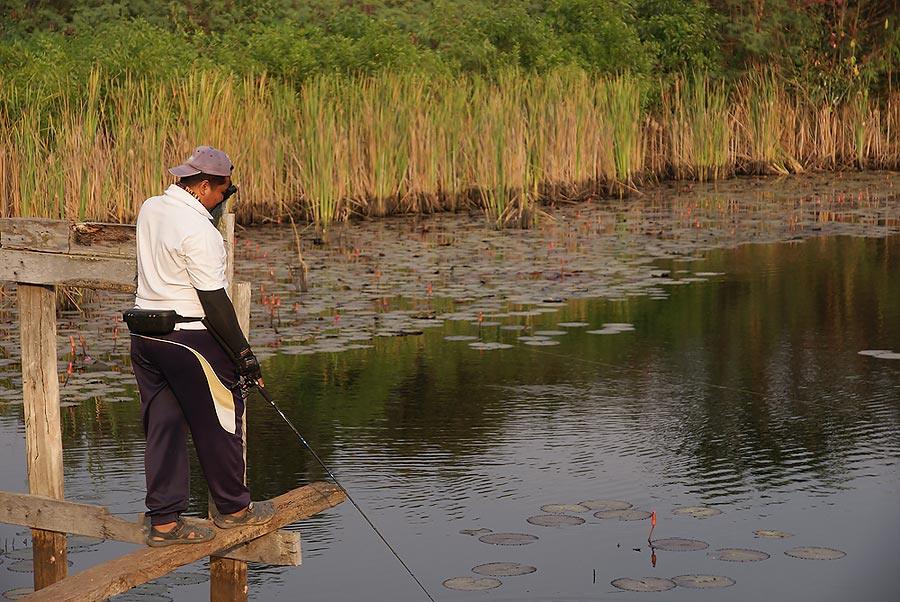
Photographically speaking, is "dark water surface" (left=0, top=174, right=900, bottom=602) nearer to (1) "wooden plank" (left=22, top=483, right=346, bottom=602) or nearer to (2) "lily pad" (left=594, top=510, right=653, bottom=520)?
(2) "lily pad" (left=594, top=510, right=653, bottom=520)

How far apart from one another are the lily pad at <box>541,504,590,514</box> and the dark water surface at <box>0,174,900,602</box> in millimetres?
44

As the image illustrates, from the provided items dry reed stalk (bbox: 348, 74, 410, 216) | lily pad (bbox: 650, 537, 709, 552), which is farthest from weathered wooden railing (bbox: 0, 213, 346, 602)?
dry reed stalk (bbox: 348, 74, 410, 216)

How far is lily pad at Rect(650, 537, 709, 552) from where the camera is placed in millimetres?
6559

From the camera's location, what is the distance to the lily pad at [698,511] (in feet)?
23.1

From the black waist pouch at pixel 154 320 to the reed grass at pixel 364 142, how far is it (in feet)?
25.3

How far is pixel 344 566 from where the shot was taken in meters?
6.45

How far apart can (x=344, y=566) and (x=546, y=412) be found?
Result: 288 cm

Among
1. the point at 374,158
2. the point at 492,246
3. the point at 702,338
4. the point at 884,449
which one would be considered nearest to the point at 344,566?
the point at 884,449

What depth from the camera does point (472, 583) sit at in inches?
243

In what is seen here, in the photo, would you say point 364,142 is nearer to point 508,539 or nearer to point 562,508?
point 562,508

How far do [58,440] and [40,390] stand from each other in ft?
0.70

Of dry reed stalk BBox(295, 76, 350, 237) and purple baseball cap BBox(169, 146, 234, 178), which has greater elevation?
dry reed stalk BBox(295, 76, 350, 237)

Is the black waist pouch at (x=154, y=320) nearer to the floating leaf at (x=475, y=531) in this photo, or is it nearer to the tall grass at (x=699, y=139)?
the floating leaf at (x=475, y=531)

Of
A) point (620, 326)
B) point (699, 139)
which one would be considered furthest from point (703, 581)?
point (699, 139)
